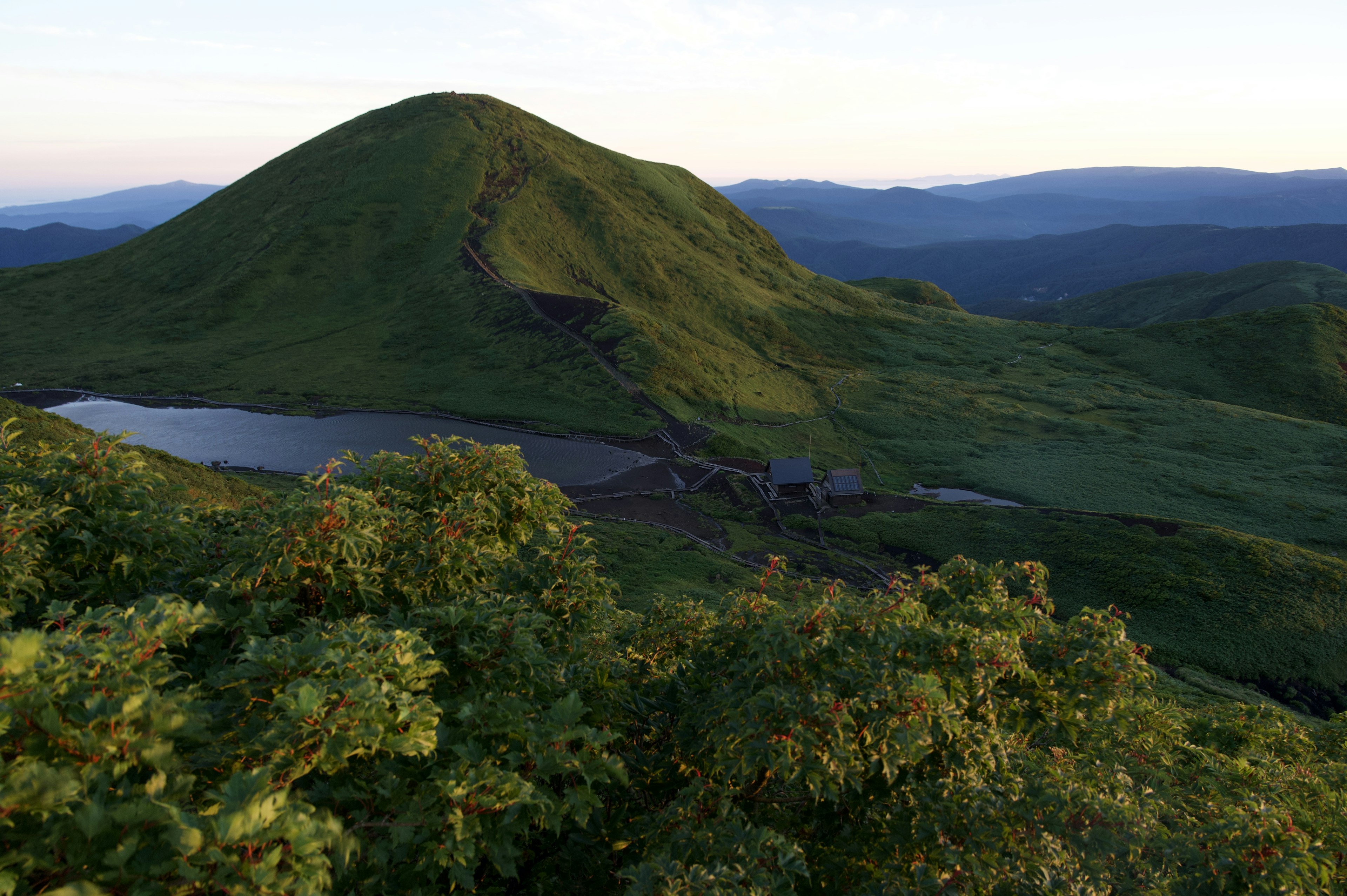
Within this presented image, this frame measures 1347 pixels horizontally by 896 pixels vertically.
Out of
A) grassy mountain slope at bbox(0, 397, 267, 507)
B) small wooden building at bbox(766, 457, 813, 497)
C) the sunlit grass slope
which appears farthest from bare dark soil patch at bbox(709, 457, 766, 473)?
grassy mountain slope at bbox(0, 397, 267, 507)

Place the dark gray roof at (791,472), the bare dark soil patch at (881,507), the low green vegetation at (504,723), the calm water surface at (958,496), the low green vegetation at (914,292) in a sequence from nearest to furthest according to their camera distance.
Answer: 1. the low green vegetation at (504,723)
2. the bare dark soil patch at (881,507)
3. the dark gray roof at (791,472)
4. the calm water surface at (958,496)
5. the low green vegetation at (914,292)

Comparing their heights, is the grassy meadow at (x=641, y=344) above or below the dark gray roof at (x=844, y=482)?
above

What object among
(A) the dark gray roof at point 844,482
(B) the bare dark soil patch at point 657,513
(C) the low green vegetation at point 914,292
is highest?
(C) the low green vegetation at point 914,292

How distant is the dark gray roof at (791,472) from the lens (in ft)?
208

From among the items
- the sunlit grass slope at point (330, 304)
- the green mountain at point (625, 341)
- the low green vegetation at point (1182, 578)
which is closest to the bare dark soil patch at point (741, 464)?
the green mountain at point (625, 341)

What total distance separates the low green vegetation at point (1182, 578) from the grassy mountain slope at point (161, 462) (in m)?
45.8

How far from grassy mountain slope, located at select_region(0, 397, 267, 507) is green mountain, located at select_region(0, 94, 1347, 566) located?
42.1 m

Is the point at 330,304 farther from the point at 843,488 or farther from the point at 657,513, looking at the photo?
the point at 843,488

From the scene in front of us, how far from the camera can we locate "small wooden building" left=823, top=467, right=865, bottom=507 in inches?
2485

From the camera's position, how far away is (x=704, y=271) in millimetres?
134250

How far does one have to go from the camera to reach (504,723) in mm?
7707

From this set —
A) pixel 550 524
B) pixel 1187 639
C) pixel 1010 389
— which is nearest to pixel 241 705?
pixel 550 524

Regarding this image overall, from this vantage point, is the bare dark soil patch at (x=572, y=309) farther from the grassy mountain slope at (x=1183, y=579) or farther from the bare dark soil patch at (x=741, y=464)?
the grassy mountain slope at (x=1183, y=579)

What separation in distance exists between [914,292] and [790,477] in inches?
5299
